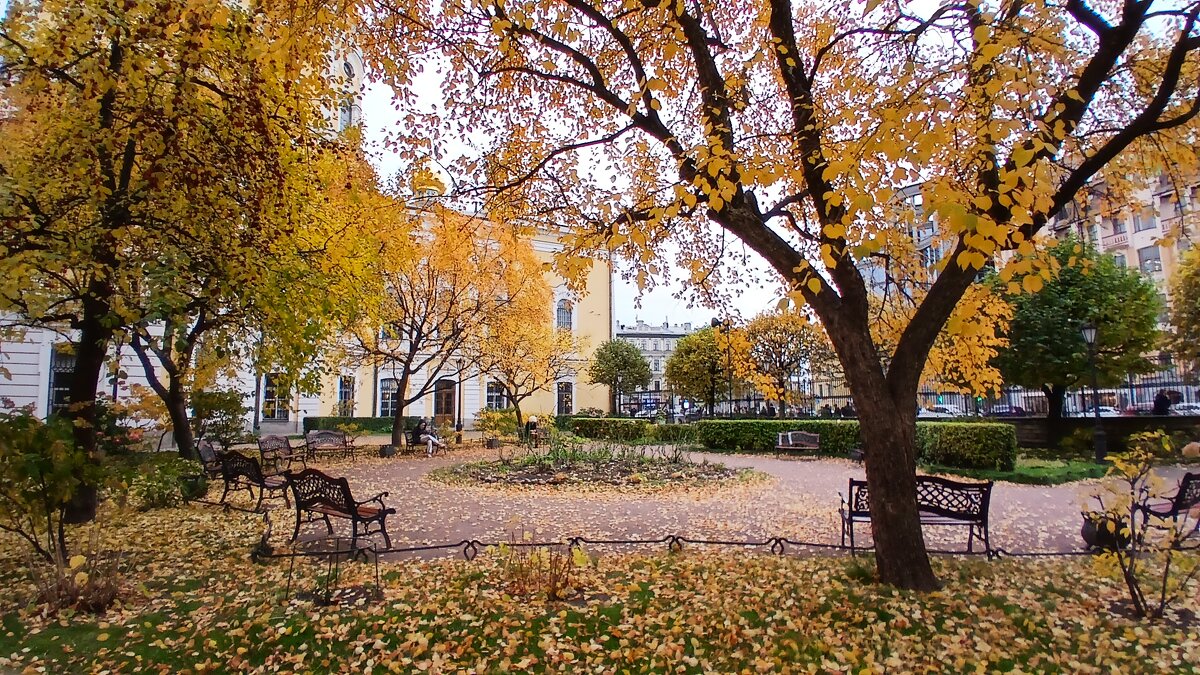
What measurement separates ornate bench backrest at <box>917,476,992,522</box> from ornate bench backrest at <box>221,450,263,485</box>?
8.13 metres

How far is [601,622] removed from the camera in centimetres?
397

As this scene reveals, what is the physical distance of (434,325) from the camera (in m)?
20.0

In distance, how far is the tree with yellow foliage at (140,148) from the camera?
508 cm

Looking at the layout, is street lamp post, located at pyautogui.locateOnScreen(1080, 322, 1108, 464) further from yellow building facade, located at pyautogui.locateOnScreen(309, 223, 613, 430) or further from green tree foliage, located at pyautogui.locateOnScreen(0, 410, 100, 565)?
yellow building facade, located at pyautogui.locateOnScreen(309, 223, 613, 430)

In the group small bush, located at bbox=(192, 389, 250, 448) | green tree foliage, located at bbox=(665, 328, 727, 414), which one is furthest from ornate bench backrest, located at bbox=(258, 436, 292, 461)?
green tree foliage, located at bbox=(665, 328, 727, 414)

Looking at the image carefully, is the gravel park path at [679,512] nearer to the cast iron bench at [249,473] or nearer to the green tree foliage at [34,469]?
the cast iron bench at [249,473]

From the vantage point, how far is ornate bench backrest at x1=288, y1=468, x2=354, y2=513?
18.1 ft

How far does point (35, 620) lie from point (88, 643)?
2.45ft

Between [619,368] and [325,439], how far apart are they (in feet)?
64.9

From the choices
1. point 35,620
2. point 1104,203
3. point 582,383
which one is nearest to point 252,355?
point 35,620

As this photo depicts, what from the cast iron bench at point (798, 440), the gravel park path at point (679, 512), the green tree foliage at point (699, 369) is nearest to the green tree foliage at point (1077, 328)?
the gravel park path at point (679, 512)

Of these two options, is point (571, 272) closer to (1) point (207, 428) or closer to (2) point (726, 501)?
(2) point (726, 501)

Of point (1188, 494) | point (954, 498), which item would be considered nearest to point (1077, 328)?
point (1188, 494)

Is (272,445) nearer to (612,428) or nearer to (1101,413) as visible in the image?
(612,428)
